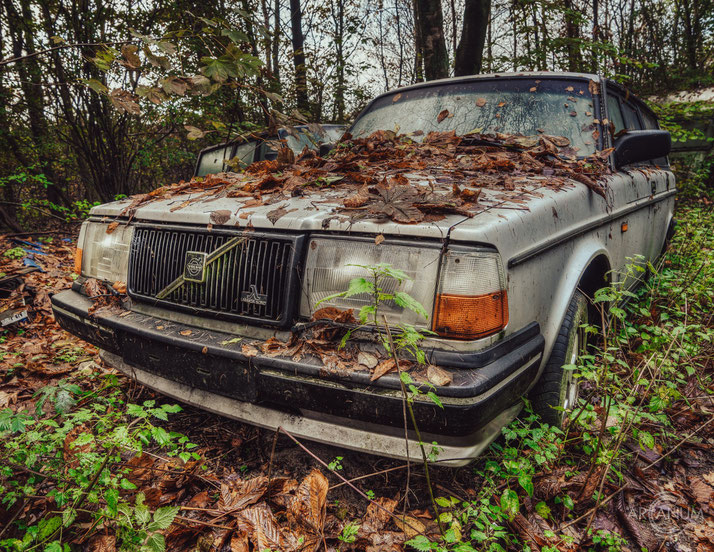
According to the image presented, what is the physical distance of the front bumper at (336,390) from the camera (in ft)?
4.41

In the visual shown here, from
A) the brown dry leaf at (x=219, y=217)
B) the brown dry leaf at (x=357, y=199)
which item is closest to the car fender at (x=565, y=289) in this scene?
the brown dry leaf at (x=357, y=199)

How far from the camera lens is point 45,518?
1.49 metres

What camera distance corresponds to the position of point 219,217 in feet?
5.85

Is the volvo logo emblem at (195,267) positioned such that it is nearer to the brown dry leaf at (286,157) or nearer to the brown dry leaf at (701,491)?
the brown dry leaf at (286,157)

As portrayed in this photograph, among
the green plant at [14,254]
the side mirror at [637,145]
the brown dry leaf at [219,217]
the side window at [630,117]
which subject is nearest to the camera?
the brown dry leaf at [219,217]

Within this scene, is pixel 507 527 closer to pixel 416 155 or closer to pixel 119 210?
pixel 416 155

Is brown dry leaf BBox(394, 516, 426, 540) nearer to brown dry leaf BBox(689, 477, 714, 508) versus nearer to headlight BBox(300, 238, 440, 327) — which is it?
headlight BBox(300, 238, 440, 327)

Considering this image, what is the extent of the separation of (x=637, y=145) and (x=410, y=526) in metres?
2.54

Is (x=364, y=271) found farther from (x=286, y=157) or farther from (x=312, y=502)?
(x=286, y=157)

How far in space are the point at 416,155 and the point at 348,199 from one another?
1006mm

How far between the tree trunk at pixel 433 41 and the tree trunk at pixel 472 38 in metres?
0.36

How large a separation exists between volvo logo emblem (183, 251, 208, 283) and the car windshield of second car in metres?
1.72

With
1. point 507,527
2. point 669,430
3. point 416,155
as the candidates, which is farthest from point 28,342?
point 669,430

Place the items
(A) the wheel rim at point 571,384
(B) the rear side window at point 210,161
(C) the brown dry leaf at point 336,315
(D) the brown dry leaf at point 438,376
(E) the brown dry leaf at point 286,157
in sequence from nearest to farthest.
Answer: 1. (D) the brown dry leaf at point 438,376
2. (C) the brown dry leaf at point 336,315
3. (A) the wheel rim at point 571,384
4. (E) the brown dry leaf at point 286,157
5. (B) the rear side window at point 210,161
